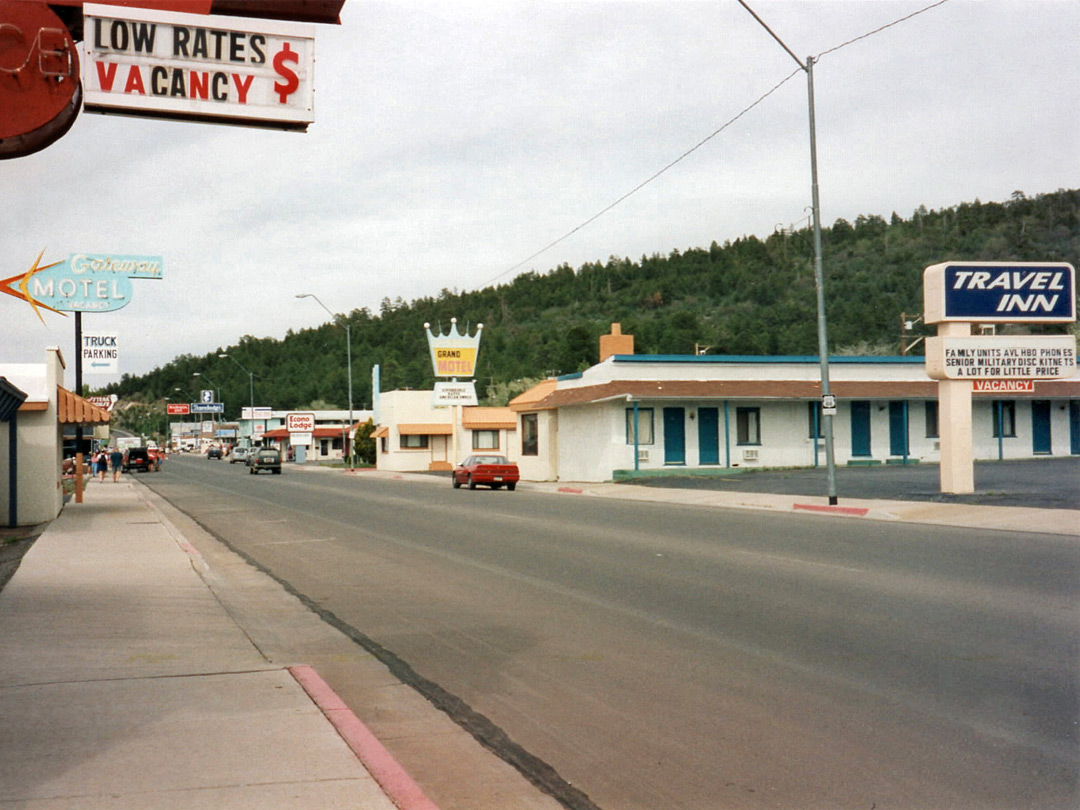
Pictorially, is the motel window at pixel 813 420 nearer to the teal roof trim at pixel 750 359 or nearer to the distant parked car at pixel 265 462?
the teal roof trim at pixel 750 359

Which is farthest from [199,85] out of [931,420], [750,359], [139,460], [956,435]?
[139,460]

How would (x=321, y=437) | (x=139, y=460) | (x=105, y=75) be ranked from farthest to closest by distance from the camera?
(x=321, y=437) < (x=139, y=460) < (x=105, y=75)

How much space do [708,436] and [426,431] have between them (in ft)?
94.7

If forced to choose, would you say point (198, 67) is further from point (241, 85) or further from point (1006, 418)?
point (1006, 418)

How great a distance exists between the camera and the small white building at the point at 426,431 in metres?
63.3

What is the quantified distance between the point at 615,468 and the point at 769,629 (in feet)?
99.0

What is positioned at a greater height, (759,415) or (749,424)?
(759,415)

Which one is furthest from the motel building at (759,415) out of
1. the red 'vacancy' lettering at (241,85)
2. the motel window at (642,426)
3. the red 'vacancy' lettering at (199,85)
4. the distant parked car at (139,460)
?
the distant parked car at (139,460)

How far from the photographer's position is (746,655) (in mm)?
8523

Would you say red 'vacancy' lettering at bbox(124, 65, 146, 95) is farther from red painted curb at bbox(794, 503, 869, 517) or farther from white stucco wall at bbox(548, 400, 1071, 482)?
white stucco wall at bbox(548, 400, 1071, 482)

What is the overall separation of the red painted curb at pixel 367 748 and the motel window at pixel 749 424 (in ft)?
115

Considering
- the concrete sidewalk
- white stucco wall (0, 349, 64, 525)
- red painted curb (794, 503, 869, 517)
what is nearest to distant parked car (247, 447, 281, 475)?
white stucco wall (0, 349, 64, 525)

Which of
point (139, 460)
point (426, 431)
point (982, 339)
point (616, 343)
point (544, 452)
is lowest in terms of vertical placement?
point (139, 460)

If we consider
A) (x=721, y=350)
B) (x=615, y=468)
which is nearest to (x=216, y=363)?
(x=721, y=350)
